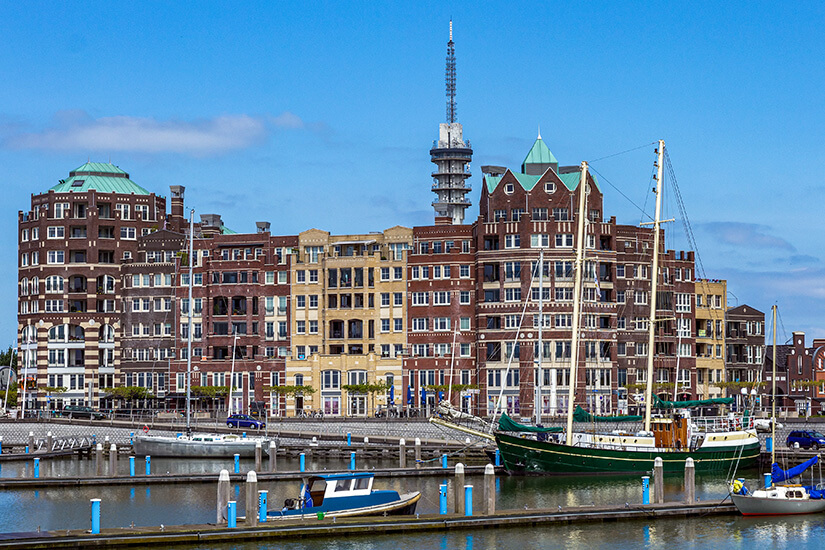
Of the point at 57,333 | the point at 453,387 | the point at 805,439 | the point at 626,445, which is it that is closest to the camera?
the point at 626,445

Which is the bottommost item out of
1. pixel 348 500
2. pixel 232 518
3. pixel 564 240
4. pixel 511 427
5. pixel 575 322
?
pixel 232 518

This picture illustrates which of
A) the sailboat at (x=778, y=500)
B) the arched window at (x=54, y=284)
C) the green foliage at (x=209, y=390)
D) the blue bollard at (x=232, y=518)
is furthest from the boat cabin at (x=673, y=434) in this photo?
the arched window at (x=54, y=284)

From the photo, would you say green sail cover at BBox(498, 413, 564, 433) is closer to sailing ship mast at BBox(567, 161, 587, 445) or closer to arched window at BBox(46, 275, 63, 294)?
sailing ship mast at BBox(567, 161, 587, 445)

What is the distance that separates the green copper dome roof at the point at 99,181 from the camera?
548ft

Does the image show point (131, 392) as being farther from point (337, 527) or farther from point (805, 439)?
point (337, 527)

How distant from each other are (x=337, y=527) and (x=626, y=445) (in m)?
36.6

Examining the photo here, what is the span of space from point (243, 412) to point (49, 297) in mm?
29645

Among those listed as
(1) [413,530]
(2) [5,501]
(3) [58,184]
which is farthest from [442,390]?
(1) [413,530]

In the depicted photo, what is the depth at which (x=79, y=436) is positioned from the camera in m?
119

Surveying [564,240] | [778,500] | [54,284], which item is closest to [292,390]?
[564,240]

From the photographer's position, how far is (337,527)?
199ft

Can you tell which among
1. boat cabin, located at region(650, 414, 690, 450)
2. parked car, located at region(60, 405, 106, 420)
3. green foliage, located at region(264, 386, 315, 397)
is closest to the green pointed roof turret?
green foliage, located at region(264, 386, 315, 397)

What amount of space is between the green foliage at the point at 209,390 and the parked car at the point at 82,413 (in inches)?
569

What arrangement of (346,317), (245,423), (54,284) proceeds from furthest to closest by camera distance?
(54,284) < (346,317) < (245,423)
